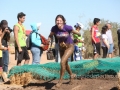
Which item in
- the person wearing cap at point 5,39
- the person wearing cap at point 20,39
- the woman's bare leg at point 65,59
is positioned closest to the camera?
the woman's bare leg at point 65,59

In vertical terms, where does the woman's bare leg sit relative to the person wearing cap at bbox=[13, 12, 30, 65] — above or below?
below

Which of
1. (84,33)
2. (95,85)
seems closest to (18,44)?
(95,85)

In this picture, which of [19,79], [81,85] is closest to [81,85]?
[81,85]

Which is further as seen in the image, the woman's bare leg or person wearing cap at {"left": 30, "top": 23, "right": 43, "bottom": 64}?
person wearing cap at {"left": 30, "top": 23, "right": 43, "bottom": 64}

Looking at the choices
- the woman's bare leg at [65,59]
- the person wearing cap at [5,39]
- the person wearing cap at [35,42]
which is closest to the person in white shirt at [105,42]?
the person wearing cap at [35,42]

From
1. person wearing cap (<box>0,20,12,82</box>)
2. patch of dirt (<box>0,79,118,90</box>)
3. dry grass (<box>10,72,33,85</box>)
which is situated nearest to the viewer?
patch of dirt (<box>0,79,118,90</box>)

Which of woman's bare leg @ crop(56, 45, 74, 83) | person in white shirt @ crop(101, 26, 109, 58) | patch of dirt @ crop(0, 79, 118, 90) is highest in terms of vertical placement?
person in white shirt @ crop(101, 26, 109, 58)

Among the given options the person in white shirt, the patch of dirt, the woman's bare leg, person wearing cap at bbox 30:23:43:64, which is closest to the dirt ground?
the patch of dirt

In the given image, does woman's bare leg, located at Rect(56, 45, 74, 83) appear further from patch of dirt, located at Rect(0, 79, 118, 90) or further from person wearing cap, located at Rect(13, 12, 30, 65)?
person wearing cap, located at Rect(13, 12, 30, 65)

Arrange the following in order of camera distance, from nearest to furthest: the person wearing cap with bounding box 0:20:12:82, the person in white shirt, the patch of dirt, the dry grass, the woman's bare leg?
the patch of dirt < the woman's bare leg < the dry grass < the person wearing cap with bounding box 0:20:12:82 < the person in white shirt

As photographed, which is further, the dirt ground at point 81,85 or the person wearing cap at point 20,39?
the person wearing cap at point 20,39

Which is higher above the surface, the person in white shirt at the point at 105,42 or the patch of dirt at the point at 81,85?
the person in white shirt at the point at 105,42

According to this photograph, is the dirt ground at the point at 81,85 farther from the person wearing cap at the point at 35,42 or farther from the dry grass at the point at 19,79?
the person wearing cap at the point at 35,42

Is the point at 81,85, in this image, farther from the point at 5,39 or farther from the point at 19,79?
the point at 5,39
